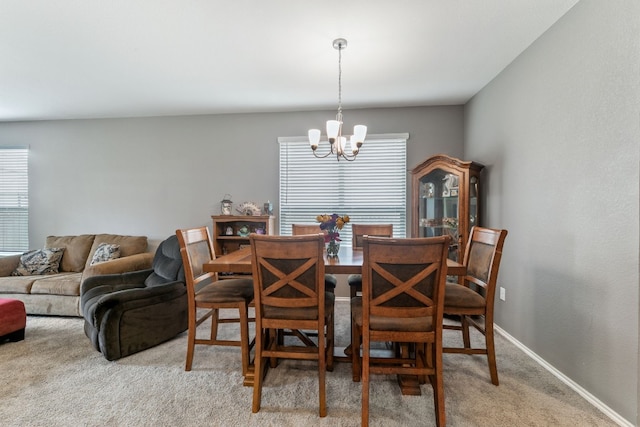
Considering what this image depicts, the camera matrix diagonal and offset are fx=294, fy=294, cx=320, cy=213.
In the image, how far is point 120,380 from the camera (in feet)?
6.81

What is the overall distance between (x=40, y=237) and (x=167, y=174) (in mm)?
2166

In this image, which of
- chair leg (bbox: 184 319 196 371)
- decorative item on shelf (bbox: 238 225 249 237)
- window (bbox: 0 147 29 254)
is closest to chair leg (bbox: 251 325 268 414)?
chair leg (bbox: 184 319 196 371)

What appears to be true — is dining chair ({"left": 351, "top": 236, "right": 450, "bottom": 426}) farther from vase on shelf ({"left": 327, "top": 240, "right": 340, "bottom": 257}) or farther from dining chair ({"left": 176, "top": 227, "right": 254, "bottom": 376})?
dining chair ({"left": 176, "top": 227, "right": 254, "bottom": 376})

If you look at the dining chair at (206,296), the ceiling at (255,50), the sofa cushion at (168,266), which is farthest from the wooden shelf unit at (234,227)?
the ceiling at (255,50)

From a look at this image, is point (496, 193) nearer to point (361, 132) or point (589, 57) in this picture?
point (589, 57)

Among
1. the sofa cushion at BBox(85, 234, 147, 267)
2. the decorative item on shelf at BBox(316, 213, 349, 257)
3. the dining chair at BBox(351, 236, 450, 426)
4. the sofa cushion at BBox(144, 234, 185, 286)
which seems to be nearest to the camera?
the dining chair at BBox(351, 236, 450, 426)

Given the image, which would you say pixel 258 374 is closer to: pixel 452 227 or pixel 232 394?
pixel 232 394

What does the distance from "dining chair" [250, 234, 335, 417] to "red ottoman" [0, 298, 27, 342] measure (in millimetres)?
2515

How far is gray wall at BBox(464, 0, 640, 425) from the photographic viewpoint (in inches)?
62.7

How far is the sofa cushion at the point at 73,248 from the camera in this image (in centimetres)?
380

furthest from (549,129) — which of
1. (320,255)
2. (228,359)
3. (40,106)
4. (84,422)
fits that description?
(40,106)

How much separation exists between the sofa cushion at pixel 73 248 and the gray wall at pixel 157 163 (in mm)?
308

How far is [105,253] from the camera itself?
3.66m

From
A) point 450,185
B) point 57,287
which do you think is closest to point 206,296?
point 57,287
